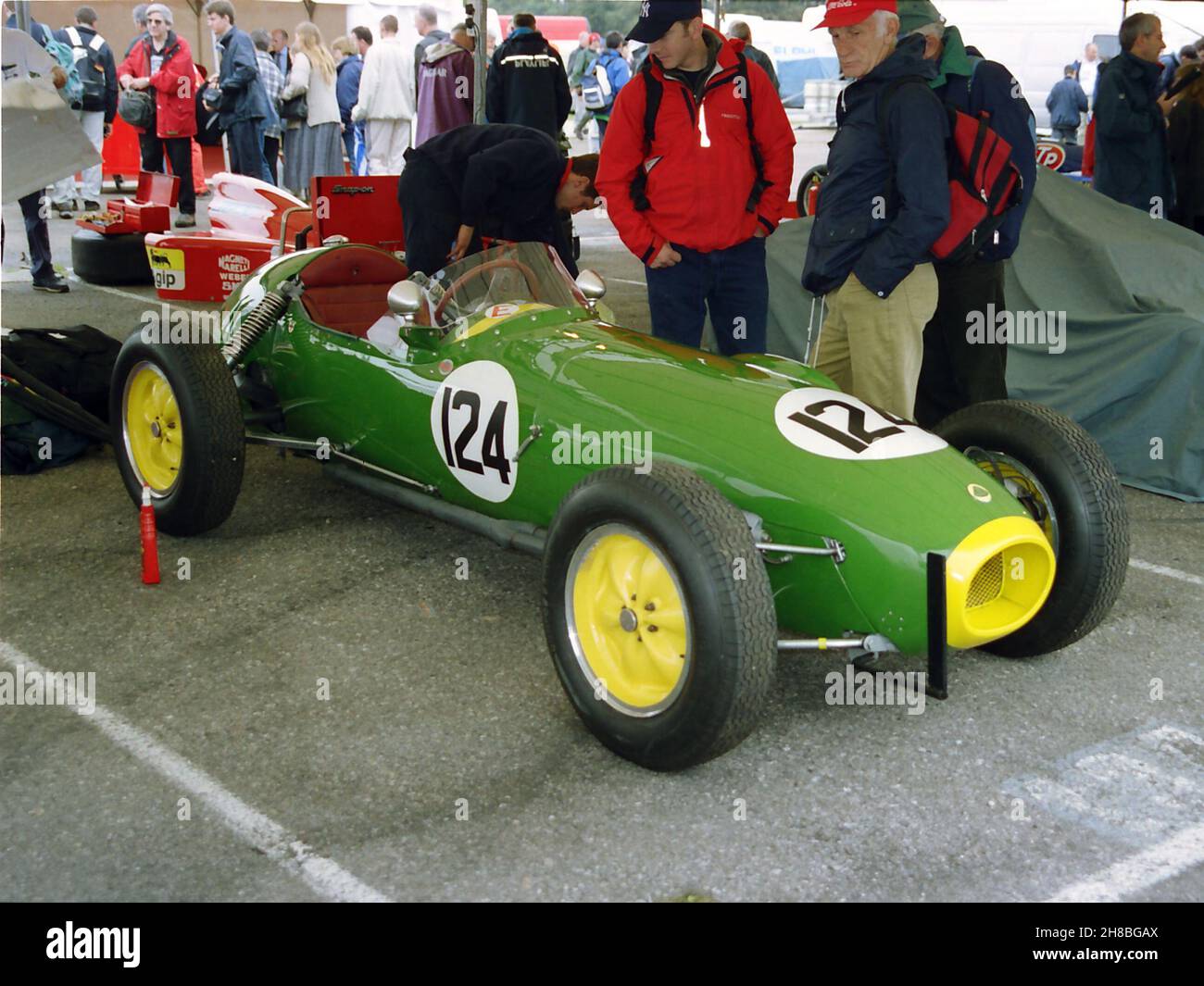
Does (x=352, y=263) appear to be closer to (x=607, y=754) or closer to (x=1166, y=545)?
(x=607, y=754)

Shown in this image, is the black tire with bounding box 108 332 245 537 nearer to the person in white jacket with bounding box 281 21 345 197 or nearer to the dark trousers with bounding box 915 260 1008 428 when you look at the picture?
the dark trousers with bounding box 915 260 1008 428

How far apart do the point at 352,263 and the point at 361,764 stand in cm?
275

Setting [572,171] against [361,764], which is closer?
[361,764]

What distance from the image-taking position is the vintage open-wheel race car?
3.21 meters

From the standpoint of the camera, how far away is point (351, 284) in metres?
5.54

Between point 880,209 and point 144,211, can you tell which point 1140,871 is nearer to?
point 880,209

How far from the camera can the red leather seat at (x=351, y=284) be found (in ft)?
17.8

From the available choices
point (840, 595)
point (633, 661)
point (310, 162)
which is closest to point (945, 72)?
point (840, 595)

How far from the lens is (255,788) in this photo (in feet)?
10.9

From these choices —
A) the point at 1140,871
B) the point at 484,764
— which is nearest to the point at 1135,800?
the point at 1140,871

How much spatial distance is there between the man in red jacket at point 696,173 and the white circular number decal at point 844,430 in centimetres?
147

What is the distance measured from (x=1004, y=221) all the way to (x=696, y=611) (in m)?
2.55

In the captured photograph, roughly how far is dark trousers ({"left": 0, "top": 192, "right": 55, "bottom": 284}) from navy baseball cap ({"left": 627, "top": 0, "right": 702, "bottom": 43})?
6219mm
